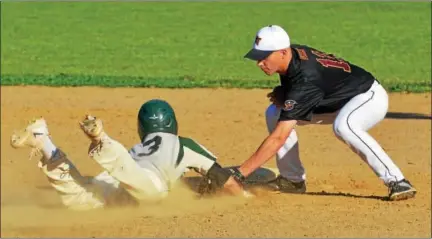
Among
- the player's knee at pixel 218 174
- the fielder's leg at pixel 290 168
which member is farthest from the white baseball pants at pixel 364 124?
the player's knee at pixel 218 174

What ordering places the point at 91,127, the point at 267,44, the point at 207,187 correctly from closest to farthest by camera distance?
the point at 91,127 < the point at 267,44 < the point at 207,187

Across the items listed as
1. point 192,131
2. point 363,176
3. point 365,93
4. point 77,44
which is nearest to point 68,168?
point 365,93

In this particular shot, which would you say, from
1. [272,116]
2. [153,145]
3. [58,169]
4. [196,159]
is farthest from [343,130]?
[58,169]

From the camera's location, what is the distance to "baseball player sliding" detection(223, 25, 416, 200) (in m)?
7.66

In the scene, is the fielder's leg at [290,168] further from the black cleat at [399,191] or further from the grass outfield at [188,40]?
the grass outfield at [188,40]

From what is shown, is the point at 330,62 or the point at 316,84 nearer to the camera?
the point at 316,84

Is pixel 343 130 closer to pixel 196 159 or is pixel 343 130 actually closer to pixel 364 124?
pixel 364 124

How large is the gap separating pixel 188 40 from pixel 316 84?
13168 millimetres

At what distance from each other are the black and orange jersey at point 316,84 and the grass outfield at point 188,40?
20.9ft

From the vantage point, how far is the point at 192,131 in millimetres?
11281

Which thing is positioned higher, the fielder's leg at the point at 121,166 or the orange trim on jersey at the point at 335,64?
the orange trim on jersey at the point at 335,64

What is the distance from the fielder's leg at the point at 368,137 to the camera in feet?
26.2

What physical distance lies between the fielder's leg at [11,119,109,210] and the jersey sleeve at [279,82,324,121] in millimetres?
1490

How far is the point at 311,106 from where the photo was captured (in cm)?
776
